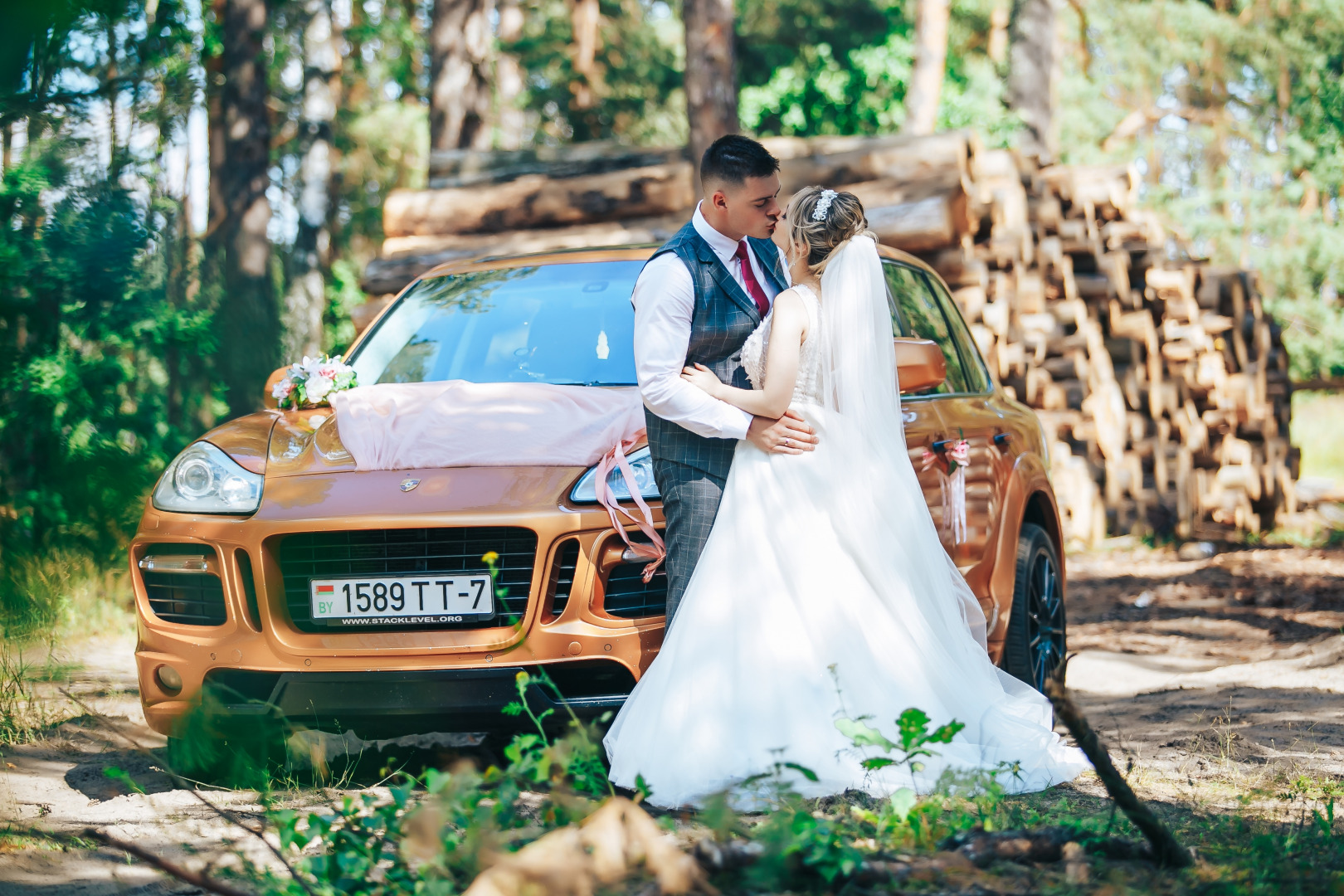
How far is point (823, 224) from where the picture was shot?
3664mm

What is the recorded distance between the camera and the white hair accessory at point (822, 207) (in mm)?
3668

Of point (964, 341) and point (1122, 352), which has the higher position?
point (964, 341)

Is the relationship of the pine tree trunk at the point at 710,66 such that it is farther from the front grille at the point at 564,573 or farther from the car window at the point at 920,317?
the front grille at the point at 564,573

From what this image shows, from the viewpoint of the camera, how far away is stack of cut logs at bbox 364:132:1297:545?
9516 millimetres

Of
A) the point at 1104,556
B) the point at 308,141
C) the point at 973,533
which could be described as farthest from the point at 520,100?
the point at 973,533

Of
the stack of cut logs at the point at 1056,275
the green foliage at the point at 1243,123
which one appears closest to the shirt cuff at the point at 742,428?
the stack of cut logs at the point at 1056,275

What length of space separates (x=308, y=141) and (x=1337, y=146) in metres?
24.2

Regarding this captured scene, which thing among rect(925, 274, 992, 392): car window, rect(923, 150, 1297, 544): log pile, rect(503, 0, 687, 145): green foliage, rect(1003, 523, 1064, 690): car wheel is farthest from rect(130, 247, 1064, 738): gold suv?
rect(503, 0, 687, 145): green foliage

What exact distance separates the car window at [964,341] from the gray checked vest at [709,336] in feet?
6.04

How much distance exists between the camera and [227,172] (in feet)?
42.3

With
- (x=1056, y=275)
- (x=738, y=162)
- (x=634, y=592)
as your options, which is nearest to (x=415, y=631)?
(x=634, y=592)

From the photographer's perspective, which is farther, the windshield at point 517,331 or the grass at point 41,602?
the windshield at point 517,331

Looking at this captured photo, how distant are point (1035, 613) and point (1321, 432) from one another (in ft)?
94.7

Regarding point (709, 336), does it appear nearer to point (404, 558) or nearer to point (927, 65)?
point (404, 558)
